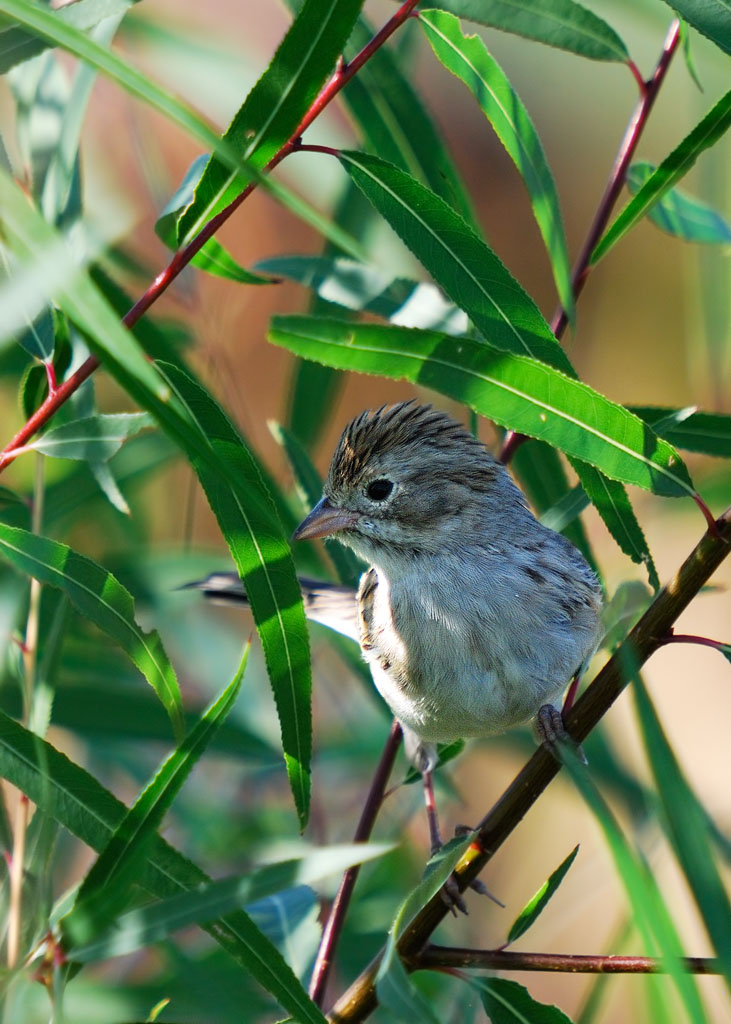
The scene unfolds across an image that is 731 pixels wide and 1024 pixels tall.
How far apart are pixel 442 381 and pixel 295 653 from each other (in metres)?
0.49

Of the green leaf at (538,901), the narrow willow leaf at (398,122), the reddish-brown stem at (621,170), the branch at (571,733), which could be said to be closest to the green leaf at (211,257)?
the narrow willow leaf at (398,122)

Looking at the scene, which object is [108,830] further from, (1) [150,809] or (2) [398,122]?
(2) [398,122]

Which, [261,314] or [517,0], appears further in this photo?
[261,314]

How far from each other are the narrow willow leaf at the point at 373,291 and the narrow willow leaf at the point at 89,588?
94 cm

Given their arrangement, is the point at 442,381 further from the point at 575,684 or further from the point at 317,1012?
the point at 317,1012

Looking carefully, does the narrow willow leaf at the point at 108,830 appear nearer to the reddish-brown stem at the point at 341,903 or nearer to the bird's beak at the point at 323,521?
the reddish-brown stem at the point at 341,903

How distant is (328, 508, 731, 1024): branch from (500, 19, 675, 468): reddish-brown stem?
1.96 ft

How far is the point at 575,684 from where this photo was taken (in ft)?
6.85

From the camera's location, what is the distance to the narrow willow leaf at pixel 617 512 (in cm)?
202

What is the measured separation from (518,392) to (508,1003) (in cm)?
97

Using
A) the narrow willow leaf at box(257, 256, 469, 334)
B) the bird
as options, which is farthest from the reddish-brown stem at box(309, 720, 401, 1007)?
the narrow willow leaf at box(257, 256, 469, 334)

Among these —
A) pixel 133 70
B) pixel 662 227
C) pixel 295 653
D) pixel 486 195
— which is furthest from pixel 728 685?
pixel 133 70

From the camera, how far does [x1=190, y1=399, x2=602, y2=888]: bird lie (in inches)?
101

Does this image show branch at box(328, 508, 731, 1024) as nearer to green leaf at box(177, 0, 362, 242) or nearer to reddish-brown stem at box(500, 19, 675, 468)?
reddish-brown stem at box(500, 19, 675, 468)
